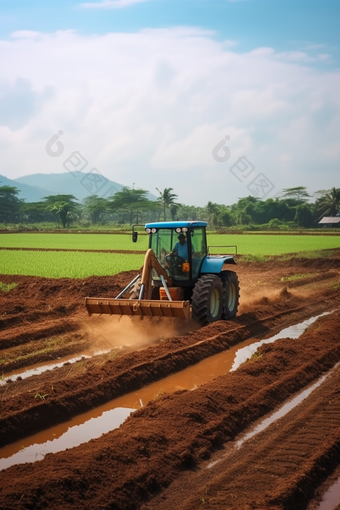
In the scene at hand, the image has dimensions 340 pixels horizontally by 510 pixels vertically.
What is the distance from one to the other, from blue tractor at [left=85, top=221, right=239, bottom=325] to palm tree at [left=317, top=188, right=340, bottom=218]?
7007cm

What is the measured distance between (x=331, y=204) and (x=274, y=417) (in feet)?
249

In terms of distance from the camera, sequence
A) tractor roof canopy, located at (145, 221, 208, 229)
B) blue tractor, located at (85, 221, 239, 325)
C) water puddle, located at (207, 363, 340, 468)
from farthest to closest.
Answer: tractor roof canopy, located at (145, 221, 208, 229)
blue tractor, located at (85, 221, 239, 325)
water puddle, located at (207, 363, 340, 468)

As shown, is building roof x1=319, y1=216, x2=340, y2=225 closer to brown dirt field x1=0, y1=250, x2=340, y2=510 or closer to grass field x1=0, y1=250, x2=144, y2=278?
grass field x1=0, y1=250, x2=144, y2=278

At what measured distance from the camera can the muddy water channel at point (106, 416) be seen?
655 centimetres

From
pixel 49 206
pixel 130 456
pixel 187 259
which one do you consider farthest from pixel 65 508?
pixel 49 206

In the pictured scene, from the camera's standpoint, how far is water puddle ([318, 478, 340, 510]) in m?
5.25

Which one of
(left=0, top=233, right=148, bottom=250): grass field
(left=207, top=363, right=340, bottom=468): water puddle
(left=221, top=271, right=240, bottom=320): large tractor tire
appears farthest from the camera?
(left=0, top=233, right=148, bottom=250): grass field

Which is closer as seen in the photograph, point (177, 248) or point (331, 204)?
point (177, 248)

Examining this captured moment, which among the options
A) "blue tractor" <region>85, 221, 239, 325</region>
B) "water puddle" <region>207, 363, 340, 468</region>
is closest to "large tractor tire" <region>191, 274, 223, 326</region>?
"blue tractor" <region>85, 221, 239, 325</region>

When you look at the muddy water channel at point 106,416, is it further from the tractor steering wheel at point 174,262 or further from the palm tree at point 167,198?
the palm tree at point 167,198

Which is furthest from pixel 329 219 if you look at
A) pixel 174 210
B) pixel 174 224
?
pixel 174 224

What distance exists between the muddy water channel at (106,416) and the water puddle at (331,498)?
5.96 ft

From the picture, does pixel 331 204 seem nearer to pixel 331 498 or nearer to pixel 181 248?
pixel 181 248

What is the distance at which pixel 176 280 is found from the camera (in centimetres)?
1251
